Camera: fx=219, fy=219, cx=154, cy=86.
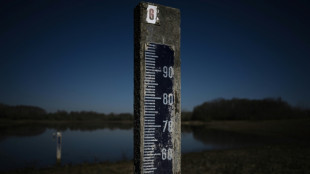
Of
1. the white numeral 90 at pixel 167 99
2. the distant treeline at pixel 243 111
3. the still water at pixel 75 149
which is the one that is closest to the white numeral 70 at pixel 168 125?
the white numeral 90 at pixel 167 99

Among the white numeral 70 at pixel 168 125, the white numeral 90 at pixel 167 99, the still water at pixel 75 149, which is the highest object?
the white numeral 90 at pixel 167 99

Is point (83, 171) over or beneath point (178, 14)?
beneath

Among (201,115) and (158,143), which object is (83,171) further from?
(201,115)

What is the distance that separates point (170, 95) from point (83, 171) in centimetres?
697

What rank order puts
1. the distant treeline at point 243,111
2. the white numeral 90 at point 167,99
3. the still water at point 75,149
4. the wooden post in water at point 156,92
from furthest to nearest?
the distant treeline at point 243,111 → the still water at point 75,149 → the white numeral 90 at point 167,99 → the wooden post in water at point 156,92

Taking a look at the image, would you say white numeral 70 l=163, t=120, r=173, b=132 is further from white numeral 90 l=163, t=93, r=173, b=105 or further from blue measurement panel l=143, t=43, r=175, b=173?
white numeral 90 l=163, t=93, r=173, b=105

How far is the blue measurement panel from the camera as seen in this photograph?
6.46 ft

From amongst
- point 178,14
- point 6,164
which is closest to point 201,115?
point 6,164

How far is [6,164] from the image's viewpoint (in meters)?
10.8

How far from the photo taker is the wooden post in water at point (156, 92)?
1963 millimetres

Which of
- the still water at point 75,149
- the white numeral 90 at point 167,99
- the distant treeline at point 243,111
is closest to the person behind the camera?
the white numeral 90 at point 167,99

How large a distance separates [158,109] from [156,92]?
0.16 metres

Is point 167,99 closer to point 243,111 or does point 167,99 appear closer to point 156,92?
point 156,92

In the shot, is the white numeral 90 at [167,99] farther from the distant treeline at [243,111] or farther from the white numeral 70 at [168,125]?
the distant treeline at [243,111]
